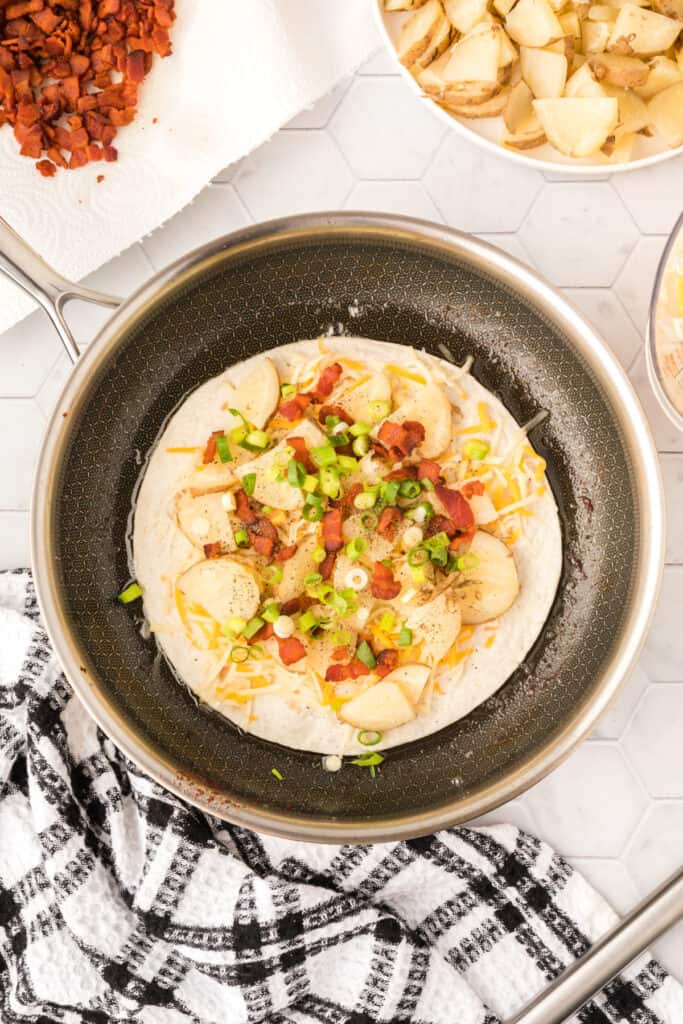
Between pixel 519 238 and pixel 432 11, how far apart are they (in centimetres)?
42

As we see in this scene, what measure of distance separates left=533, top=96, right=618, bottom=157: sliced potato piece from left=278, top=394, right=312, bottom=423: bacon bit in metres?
0.63

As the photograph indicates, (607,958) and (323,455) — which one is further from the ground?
(323,455)

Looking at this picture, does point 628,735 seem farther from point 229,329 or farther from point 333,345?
point 229,329

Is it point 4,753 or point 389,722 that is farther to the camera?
point 4,753

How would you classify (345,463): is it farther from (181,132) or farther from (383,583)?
(181,132)

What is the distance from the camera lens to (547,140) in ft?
5.26

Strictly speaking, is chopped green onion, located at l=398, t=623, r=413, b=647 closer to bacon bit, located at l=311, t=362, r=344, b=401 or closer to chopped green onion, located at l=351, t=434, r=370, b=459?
chopped green onion, located at l=351, t=434, r=370, b=459

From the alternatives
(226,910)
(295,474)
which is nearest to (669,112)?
(295,474)

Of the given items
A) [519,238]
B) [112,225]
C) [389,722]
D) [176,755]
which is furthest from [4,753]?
[519,238]

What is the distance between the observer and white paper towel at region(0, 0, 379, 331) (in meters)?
1.66

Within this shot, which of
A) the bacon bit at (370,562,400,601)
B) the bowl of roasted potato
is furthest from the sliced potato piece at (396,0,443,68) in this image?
the bacon bit at (370,562,400,601)

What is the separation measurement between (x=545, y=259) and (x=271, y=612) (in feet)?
2.80

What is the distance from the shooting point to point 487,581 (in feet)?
5.23

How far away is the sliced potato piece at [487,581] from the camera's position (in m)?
1.59
